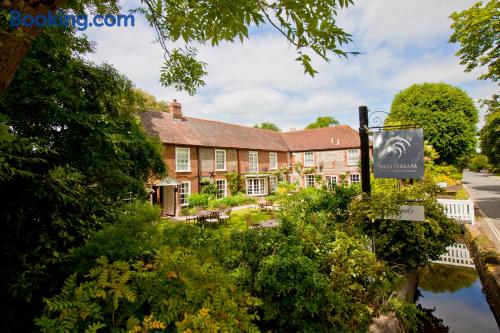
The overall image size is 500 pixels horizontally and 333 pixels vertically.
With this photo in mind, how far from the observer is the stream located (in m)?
5.66

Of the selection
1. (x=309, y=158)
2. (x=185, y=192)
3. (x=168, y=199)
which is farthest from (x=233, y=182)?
(x=309, y=158)

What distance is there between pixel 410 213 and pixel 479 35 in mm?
11750

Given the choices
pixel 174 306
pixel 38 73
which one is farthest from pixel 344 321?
pixel 38 73

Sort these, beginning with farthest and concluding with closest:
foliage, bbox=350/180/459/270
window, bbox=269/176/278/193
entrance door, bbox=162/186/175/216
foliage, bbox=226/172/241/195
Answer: window, bbox=269/176/278/193, foliage, bbox=226/172/241/195, entrance door, bbox=162/186/175/216, foliage, bbox=350/180/459/270

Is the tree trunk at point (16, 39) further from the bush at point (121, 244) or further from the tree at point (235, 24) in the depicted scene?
the bush at point (121, 244)

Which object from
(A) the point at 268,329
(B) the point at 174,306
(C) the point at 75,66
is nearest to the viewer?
(B) the point at 174,306

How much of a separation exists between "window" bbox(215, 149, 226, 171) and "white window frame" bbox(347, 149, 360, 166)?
14.4 metres

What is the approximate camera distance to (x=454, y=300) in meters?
6.75

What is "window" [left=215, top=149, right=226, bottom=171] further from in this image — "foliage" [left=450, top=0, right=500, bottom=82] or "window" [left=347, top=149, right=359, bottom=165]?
"foliage" [left=450, top=0, right=500, bottom=82]

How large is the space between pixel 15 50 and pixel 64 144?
3.51 metres

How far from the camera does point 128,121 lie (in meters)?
7.13

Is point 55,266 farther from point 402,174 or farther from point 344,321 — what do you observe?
point 402,174

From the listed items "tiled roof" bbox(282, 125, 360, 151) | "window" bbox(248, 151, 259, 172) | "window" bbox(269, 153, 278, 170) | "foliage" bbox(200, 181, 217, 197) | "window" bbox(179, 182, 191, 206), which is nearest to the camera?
"window" bbox(179, 182, 191, 206)

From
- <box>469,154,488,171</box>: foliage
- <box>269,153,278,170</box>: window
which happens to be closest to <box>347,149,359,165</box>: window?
<box>269,153,278,170</box>: window
